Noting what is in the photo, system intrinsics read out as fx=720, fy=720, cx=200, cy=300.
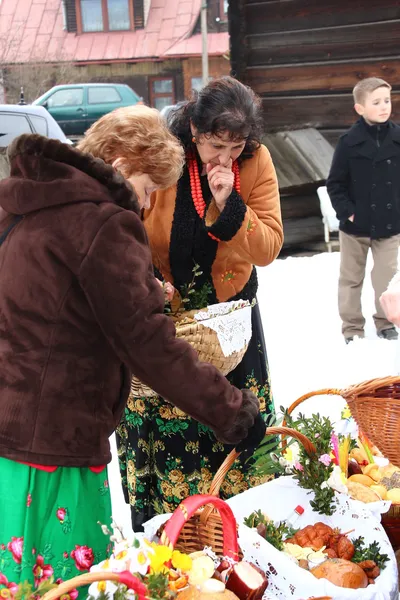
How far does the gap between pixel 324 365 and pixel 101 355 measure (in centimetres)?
338

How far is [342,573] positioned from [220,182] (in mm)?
1220

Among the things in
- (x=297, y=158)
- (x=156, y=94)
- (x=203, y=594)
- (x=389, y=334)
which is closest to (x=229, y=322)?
(x=203, y=594)

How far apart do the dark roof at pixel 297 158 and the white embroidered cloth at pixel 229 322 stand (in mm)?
6383

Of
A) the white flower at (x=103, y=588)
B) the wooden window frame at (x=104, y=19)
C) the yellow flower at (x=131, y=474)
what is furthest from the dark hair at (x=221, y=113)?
the wooden window frame at (x=104, y=19)

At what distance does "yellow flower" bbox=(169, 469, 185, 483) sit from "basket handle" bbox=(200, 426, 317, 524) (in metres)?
0.61

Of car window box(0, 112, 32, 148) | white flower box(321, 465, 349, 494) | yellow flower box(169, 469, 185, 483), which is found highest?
white flower box(321, 465, 349, 494)

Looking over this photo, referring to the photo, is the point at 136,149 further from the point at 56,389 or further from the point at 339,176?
the point at 339,176

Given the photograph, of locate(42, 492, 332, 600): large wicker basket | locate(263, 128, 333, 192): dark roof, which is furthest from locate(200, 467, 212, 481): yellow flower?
locate(263, 128, 333, 192): dark roof

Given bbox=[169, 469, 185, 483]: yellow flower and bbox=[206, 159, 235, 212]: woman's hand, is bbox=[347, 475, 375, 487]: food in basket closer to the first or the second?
bbox=[169, 469, 185, 483]: yellow flower

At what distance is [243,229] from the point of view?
7.59ft

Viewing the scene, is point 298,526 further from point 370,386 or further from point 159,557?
point 159,557

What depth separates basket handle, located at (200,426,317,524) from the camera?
5.55 ft

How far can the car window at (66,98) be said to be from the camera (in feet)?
61.5

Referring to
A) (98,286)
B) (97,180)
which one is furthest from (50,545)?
(97,180)
